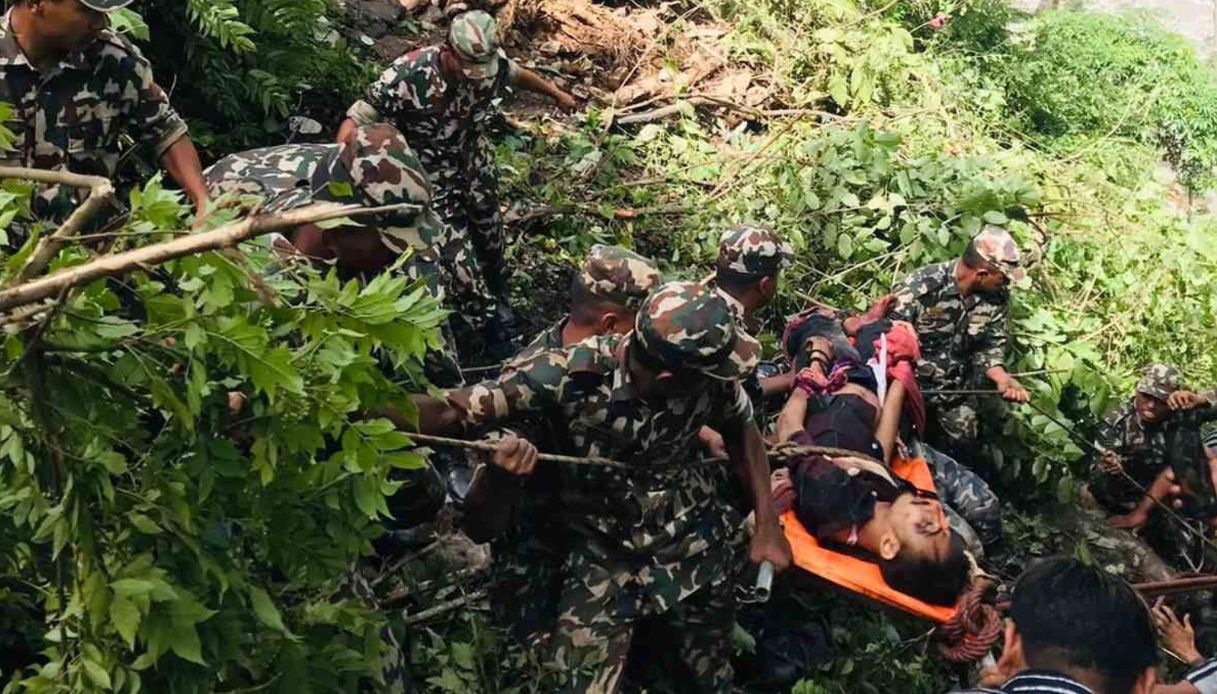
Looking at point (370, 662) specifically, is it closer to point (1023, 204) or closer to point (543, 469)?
point (543, 469)

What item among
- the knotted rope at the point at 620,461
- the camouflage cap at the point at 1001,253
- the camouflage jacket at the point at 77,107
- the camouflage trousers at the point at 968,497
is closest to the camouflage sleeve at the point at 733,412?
the knotted rope at the point at 620,461

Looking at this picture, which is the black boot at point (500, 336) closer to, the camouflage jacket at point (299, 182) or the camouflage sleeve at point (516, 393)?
the camouflage jacket at point (299, 182)

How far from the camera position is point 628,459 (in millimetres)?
3799

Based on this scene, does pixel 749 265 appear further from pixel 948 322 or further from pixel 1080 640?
pixel 1080 640

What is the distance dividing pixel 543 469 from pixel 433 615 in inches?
28.5

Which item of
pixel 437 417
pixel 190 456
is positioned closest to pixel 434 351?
pixel 437 417

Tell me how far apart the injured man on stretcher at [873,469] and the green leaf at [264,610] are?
264 centimetres

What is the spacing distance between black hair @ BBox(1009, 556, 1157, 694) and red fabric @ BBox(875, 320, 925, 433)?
294 centimetres

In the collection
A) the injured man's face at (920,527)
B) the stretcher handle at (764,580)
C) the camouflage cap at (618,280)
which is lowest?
the injured man's face at (920,527)

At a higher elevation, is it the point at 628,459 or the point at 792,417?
the point at 628,459

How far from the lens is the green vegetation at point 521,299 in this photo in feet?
7.20

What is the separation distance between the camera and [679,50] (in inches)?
386

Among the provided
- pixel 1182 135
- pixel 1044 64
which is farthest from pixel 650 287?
pixel 1182 135

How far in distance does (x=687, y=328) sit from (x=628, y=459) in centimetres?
58
